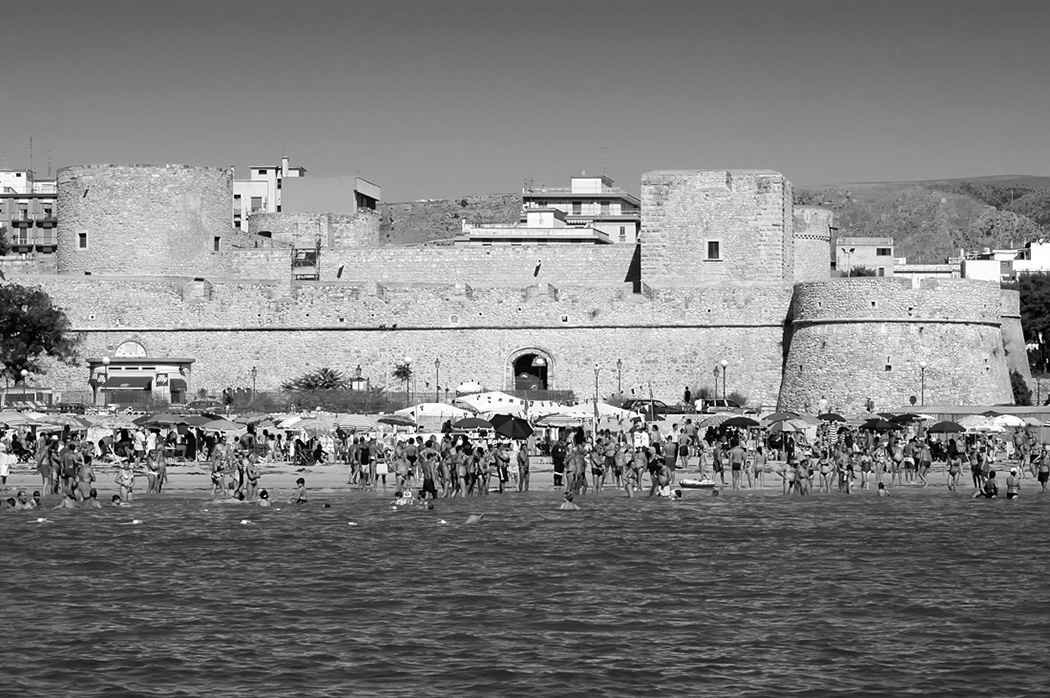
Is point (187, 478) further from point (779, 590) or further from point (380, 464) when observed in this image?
point (779, 590)

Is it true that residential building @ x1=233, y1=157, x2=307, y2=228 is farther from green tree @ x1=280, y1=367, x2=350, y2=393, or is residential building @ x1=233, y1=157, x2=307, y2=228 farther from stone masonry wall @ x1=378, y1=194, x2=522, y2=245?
green tree @ x1=280, y1=367, x2=350, y2=393

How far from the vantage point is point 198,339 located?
46.0 metres

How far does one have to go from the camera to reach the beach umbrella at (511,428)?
30.8 metres

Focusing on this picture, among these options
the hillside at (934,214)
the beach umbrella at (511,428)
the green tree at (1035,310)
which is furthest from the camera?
the hillside at (934,214)

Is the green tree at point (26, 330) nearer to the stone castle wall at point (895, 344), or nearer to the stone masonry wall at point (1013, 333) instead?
the stone castle wall at point (895, 344)

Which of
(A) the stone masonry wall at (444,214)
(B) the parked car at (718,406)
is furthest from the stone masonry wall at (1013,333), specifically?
(A) the stone masonry wall at (444,214)

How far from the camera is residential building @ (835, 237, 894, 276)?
268 feet

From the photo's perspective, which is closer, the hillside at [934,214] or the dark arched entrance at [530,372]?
the dark arched entrance at [530,372]

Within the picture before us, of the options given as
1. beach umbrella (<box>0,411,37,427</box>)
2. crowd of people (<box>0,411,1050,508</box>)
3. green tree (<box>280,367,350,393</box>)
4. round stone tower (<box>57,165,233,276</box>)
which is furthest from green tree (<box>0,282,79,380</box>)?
beach umbrella (<box>0,411,37,427</box>)

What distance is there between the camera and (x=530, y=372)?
1844 inches

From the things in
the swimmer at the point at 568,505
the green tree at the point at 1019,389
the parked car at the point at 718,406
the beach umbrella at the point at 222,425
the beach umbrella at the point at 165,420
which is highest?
the green tree at the point at 1019,389

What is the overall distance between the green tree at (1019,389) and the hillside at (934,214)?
2716 inches

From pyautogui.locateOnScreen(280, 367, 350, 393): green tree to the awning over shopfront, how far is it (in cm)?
327

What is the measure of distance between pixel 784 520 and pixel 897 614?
7943mm
